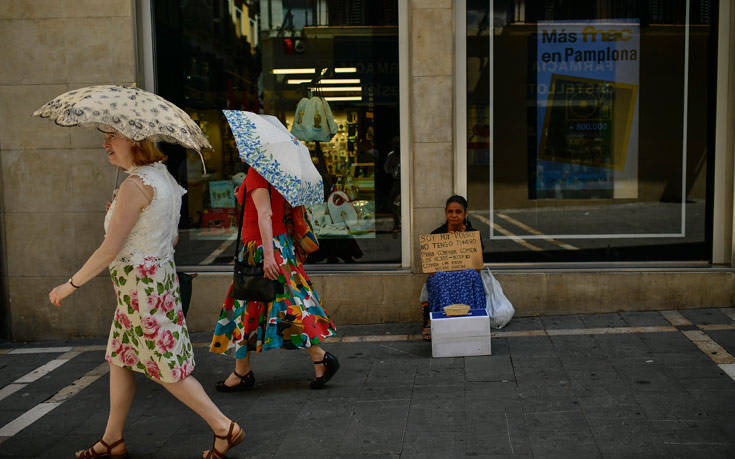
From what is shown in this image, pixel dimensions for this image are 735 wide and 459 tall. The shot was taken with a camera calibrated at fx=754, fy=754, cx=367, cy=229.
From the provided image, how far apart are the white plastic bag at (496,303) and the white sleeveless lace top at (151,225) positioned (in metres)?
3.33

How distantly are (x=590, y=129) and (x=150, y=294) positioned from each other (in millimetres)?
4865

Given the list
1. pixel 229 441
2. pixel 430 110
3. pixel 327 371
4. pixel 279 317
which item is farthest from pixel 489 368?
pixel 430 110

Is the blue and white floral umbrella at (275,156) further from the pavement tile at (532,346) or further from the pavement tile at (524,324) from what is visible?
the pavement tile at (524,324)

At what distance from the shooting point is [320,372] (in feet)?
17.3

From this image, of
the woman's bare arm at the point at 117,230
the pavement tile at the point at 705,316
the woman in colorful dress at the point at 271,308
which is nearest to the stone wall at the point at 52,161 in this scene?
the woman in colorful dress at the point at 271,308

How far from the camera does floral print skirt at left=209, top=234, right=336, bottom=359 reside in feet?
16.7

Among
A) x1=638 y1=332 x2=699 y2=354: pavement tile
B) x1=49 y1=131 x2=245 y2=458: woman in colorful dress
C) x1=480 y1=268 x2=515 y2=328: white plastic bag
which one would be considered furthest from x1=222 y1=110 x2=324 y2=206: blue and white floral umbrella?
x1=638 y1=332 x2=699 y2=354: pavement tile

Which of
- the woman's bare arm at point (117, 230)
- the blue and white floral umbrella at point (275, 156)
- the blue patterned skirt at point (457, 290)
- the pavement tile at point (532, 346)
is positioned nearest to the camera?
the woman's bare arm at point (117, 230)

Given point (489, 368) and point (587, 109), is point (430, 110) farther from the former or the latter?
point (489, 368)

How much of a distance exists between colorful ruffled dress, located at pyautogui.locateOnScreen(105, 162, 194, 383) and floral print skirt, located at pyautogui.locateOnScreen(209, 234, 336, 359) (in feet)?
3.41

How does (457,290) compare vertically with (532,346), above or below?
above

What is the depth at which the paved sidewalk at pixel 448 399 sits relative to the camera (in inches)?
165

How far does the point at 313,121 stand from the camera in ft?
24.3

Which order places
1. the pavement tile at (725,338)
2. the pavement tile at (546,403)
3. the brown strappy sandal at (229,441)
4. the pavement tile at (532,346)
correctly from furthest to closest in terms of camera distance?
the pavement tile at (532,346), the pavement tile at (725,338), the pavement tile at (546,403), the brown strappy sandal at (229,441)
